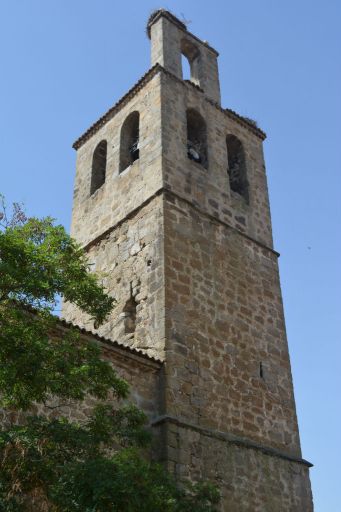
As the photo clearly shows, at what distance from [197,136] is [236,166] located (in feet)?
4.20

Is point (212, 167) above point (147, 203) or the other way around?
above

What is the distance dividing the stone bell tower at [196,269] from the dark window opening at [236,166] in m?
0.03

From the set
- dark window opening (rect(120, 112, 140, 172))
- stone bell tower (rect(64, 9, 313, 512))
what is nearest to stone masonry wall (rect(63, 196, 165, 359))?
stone bell tower (rect(64, 9, 313, 512))

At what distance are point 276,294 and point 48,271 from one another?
25.1 ft

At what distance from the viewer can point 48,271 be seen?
6.94 metres

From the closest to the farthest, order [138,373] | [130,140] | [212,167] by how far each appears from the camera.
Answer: [138,373], [212,167], [130,140]

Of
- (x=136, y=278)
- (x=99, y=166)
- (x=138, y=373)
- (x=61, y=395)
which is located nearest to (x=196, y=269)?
(x=136, y=278)

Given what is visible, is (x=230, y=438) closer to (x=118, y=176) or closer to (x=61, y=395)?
(x=61, y=395)

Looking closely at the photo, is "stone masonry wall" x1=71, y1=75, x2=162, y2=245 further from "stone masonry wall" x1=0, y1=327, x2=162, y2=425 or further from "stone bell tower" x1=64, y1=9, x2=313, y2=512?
"stone masonry wall" x1=0, y1=327, x2=162, y2=425

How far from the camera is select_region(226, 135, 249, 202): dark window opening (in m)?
15.3

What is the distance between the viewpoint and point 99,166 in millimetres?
16109

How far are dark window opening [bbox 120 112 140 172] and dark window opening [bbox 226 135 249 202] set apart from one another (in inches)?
87.5

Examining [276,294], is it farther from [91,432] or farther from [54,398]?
[91,432]

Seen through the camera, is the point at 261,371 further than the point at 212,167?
No
